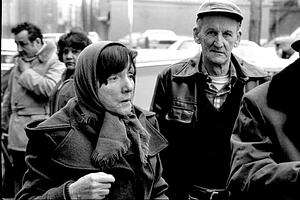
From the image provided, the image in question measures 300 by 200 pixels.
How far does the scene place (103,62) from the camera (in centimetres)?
274

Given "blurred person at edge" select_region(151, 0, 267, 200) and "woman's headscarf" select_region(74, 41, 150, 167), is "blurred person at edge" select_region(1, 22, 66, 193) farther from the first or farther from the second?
"woman's headscarf" select_region(74, 41, 150, 167)

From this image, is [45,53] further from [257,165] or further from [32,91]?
[257,165]

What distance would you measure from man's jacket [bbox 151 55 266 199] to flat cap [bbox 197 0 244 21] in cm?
32

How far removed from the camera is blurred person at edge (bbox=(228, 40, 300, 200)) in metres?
2.49

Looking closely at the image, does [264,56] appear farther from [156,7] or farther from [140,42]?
[156,7]

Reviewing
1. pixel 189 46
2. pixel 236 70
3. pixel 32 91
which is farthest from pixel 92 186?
pixel 189 46

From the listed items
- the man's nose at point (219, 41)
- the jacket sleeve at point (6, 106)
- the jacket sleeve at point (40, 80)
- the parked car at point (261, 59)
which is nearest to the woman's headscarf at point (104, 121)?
the man's nose at point (219, 41)

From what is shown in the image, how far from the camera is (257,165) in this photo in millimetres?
2535

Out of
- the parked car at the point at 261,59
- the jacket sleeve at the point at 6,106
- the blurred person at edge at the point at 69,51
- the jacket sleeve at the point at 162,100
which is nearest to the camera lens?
the jacket sleeve at the point at 162,100

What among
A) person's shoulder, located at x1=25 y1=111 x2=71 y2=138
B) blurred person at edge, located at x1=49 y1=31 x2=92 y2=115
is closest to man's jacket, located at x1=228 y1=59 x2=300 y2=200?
person's shoulder, located at x1=25 y1=111 x2=71 y2=138

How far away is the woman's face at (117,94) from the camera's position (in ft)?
9.04

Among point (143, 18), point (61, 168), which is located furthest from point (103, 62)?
point (143, 18)

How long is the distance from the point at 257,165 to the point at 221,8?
176 cm

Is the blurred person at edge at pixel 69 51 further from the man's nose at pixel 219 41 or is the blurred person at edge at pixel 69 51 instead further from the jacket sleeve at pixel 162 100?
the man's nose at pixel 219 41
